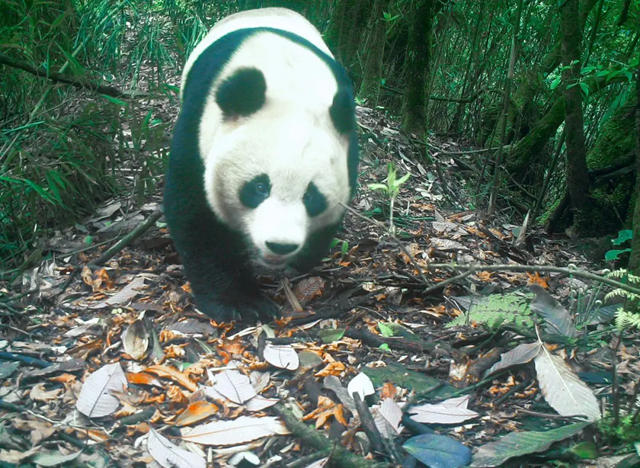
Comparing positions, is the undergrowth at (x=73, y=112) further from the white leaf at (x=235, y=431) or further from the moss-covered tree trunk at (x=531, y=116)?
the moss-covered tree trunk at (x=531, y=116)

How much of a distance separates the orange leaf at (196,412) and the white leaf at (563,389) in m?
1.35

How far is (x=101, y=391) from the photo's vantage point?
2496mm

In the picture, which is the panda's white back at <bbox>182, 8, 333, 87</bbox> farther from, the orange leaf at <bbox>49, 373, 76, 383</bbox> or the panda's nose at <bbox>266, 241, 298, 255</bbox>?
the orange leaf at <bbox>49, 373, 76, 383</bbox>

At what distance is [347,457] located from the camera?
197cm

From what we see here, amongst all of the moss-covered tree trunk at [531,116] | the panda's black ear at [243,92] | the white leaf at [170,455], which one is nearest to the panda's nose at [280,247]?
the panda's black ear at [243,92]

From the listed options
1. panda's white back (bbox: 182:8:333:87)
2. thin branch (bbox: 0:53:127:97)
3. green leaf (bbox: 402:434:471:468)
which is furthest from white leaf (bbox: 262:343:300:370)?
thin branch (bbox: 0:53:127:97)

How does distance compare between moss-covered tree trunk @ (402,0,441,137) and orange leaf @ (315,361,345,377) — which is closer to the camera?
orange leaf @ (315,361,345,377)

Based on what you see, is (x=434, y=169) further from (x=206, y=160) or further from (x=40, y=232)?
(x=40, y=232)

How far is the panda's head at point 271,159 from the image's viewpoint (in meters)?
2.80

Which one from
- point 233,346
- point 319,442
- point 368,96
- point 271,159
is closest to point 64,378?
point 233,346

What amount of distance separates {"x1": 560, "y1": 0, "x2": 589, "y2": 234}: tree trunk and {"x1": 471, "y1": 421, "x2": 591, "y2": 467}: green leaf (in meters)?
2.62

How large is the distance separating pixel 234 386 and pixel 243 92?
147 cm

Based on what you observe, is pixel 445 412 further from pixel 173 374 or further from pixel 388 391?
pixel 173 374

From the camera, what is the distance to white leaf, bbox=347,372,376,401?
2.42 metres
